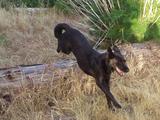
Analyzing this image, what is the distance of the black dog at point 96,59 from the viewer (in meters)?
5.41

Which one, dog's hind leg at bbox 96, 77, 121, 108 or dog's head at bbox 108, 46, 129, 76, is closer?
dog's head at bbox 108, 46, 129, 76

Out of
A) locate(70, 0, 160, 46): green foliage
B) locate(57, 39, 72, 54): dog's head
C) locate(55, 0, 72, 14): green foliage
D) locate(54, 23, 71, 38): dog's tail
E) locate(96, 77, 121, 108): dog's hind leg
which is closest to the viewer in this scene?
locate(96, 77, 121, 108): dog's hind leg

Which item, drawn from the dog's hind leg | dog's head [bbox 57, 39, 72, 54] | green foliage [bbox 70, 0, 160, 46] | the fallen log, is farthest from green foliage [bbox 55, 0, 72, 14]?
the dog's hind leg

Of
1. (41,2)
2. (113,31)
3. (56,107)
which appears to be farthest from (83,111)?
(41,2)

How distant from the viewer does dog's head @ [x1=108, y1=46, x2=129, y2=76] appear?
17.5ft

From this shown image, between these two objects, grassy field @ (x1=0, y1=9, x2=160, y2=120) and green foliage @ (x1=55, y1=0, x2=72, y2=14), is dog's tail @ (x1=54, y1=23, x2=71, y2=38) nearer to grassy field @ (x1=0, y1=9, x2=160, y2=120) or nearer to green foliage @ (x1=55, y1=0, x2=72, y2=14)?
grassy field @ (x1=0, y1=9, x2=160, y2=120)

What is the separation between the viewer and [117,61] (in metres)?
5.39

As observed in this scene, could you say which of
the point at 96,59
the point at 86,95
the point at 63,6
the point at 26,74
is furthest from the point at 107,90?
the point at 63,6

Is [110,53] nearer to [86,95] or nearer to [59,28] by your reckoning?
[86,95]

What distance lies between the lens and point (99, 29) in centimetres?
915

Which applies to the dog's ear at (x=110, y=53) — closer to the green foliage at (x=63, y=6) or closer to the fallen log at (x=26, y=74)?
the fallen log at (x=26, y=74)

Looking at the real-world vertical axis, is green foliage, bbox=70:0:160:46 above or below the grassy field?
above

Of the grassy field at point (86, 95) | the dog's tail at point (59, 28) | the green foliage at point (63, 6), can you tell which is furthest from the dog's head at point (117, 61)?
the green foliage at point (63, 6)

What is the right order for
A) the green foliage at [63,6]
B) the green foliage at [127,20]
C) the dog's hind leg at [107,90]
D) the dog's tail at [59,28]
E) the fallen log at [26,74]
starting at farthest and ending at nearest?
the green foliage at [63,6] < the green foliage at [127,20] < the dog's tail at [59,28] < the fallen log at [26,74] < the dog's hind leg at [107,90]
